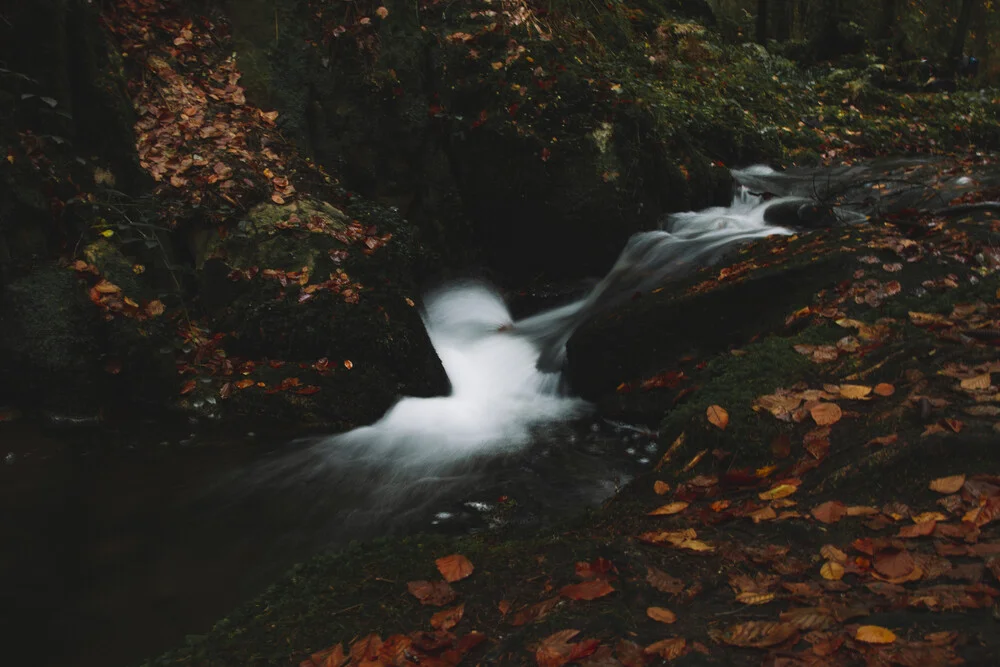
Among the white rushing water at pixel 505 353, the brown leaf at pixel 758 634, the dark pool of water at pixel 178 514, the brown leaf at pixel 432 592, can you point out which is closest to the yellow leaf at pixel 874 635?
the brown leaf at pixel 758 634

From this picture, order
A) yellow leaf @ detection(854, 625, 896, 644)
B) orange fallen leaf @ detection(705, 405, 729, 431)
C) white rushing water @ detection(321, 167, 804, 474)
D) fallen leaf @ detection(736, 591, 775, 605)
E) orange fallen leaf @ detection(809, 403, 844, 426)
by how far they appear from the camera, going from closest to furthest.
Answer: yellow leaf @ detection(854, 625, 896, 644) → fallen leaf @ detection(736, 591, 775, 605) → orange fallen leaf @ detection(809, 403, 844, 426) → orange fallen leaf @ detection(705, 405, 729, 431) → white rushing water @ detection(321, 167, 804, 474)

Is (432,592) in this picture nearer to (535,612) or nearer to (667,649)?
(535,612)

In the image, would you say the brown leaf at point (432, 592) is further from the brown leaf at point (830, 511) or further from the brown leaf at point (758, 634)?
the brown leaf at point (830, 511)

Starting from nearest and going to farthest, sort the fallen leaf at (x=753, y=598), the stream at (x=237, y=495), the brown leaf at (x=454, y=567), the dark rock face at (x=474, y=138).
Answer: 1. the fallen leaf at (x=753, y=598)
2. the brown leaf at (x=454, y=567)
3. the stream at (x=237, y=495)
4. the dark rock face at (x=474, y=138)

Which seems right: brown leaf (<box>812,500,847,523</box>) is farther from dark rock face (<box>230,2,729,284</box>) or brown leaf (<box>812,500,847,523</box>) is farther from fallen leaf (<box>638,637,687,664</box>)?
dark rock face (<box>230,2,729,284</box>)

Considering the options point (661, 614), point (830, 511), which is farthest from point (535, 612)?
point (830, 511)

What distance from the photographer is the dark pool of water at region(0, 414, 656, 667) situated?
331 centimetres

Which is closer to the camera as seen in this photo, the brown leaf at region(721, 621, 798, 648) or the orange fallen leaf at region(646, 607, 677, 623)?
the brown leaf at region(721, 621, 798, 648)

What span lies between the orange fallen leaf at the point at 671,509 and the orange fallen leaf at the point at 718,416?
0.60m

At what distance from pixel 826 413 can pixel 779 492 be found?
2.24 feet

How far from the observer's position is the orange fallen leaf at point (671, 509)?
9.87ft

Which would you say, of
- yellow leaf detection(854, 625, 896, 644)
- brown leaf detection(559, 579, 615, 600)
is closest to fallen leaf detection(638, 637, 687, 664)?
brown leaf detection(559, 579, 615, 600)

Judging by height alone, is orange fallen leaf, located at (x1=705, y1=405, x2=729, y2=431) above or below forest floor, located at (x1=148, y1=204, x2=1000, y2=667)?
above

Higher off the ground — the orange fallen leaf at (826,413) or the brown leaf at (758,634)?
the orange fallen leaf at (826,413)
